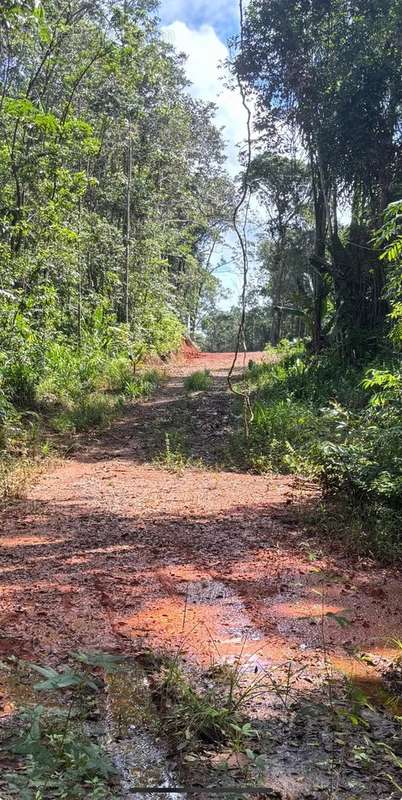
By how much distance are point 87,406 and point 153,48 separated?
395 inches

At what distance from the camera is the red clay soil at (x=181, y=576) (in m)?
3.39

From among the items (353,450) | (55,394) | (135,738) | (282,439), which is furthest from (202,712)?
(55,394)

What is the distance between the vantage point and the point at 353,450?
605 centimetres

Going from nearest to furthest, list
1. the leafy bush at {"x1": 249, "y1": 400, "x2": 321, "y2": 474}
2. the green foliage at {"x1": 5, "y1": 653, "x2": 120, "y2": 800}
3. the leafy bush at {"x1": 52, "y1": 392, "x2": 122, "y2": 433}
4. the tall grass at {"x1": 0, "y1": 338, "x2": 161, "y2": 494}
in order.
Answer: the green foliage at {"x1": 5, "y1": 653, "x2": 120, "y2": 800} → the leafy bush at {"x1": 249, "y1": 400, "x2": 321, "y2": 474} → the tall grass at {"x1": 0, "y1": 338, "x2": 161, "y2": 494} → the leafy bush at {"x1": 52, "y1": 392, "x2": 122, "y2": 433}

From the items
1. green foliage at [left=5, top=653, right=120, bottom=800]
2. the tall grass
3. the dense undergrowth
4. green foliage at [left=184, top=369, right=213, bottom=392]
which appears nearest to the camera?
green foliage at [left=5, top=653, right=120, bottom=800]

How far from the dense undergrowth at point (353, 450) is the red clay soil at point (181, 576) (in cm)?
44

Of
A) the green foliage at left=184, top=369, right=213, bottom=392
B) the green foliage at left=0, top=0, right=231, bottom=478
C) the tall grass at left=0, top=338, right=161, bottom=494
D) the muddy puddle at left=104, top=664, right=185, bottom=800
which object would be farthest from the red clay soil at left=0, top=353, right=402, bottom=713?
the green foliage at left=184, top=369, right=213, bottom=392

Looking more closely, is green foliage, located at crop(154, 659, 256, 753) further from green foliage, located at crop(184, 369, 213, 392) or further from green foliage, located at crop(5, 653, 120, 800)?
green foliage, located at crop(184, 369, 213, 392)

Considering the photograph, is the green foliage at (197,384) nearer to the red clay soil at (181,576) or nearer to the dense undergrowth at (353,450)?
the dense undergrowth at (353,450)

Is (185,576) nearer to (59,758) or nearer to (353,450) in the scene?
(59,758)

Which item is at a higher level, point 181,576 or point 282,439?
point 282,439

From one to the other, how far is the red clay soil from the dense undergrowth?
44 centimetres

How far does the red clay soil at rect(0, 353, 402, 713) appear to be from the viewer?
3393 mm

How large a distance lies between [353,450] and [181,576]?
8.19 ft
